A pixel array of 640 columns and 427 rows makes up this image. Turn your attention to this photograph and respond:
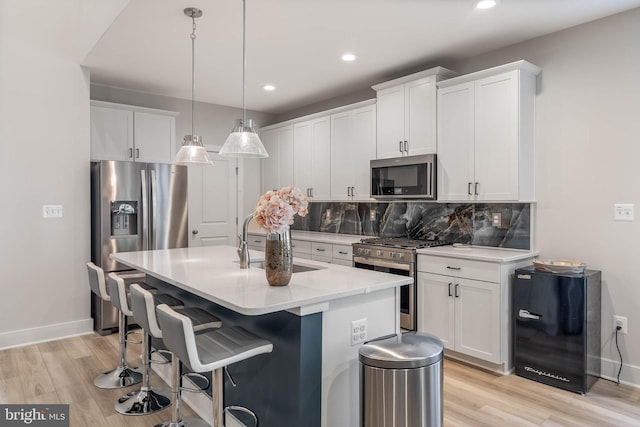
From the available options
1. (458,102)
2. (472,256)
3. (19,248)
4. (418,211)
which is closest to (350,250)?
(418,211)

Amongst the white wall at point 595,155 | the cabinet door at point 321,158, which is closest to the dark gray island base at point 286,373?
the white wall at point 595,155

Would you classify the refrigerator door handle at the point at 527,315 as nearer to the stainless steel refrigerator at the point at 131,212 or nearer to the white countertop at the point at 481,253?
the white countertop at the point at 481,253

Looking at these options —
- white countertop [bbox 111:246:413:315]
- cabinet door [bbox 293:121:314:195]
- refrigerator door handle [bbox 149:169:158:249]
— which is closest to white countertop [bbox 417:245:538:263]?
white countertop [bbox 111:246:413:315]

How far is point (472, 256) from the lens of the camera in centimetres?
320

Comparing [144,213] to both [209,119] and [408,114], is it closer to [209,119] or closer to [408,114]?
[209,119]

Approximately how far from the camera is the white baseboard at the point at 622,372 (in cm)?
293

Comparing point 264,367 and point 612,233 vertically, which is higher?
point 612,233

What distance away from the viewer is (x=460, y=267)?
10.8 feet

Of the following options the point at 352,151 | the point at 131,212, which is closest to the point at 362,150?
the point at 352,151

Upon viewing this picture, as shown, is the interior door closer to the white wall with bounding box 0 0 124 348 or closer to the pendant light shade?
the white wall with bounding box 0 0 124 348

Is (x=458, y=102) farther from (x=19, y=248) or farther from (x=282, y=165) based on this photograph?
(x=19, y=248)

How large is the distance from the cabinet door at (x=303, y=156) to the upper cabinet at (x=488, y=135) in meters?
1.96

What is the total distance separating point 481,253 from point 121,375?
9.49 ft

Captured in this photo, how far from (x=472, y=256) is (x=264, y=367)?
73.9 inches
